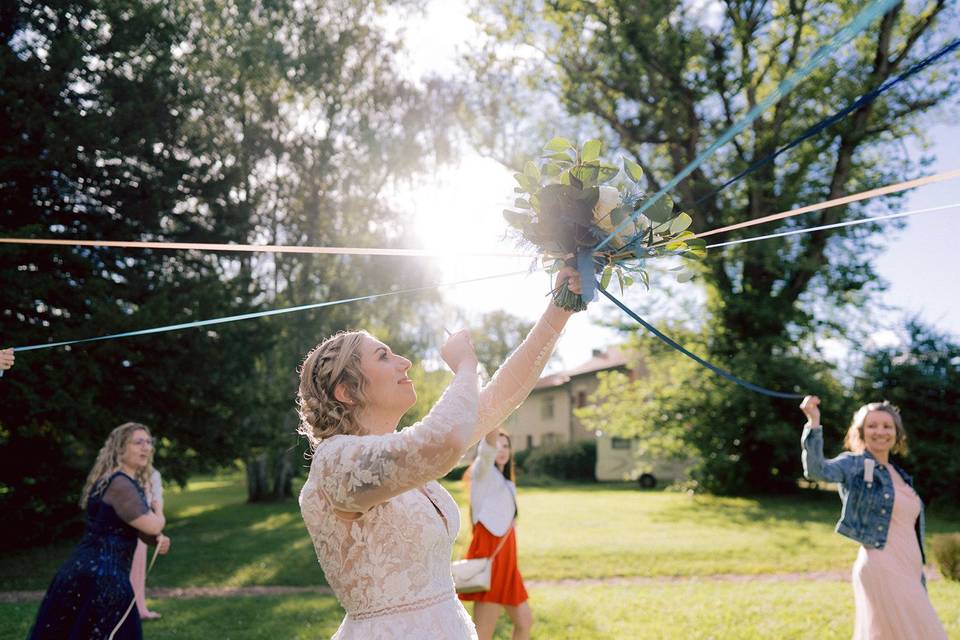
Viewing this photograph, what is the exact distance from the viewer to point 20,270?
39.3ft

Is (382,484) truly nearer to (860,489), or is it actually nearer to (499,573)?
(860,489)

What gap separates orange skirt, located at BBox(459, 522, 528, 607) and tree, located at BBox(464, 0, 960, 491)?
15.2m

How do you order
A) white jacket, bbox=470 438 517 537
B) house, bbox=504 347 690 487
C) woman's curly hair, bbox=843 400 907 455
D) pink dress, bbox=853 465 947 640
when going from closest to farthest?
1. pink dress, bbox=853 465 947 640
2. woman's curly hair, bbox=843 400 907 455
3. white jacket, bbox=470 438 517 537
4. house, bbox=504 347 690 487

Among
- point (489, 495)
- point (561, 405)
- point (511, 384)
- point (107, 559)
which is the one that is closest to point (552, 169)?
point (511, 384)

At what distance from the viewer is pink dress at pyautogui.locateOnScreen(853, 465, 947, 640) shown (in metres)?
4.80

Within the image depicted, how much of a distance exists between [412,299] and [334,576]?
21.1 meters

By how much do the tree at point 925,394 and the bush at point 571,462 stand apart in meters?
18.8

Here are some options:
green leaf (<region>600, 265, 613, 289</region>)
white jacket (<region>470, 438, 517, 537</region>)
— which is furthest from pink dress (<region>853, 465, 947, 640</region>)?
green leaf (<region>600, 265, 613, 289</region>)

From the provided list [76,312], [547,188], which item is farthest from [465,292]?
[547,188]

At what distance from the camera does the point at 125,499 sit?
4.86 meters

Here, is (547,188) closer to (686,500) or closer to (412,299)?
(412,299)

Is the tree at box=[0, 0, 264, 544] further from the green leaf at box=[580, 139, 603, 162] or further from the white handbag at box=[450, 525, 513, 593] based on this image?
the green leaf at box=[580, 139, 603, 162]

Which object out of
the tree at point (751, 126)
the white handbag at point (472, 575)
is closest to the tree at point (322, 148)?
the tree at point (751, 126)

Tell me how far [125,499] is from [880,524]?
4.96 m
